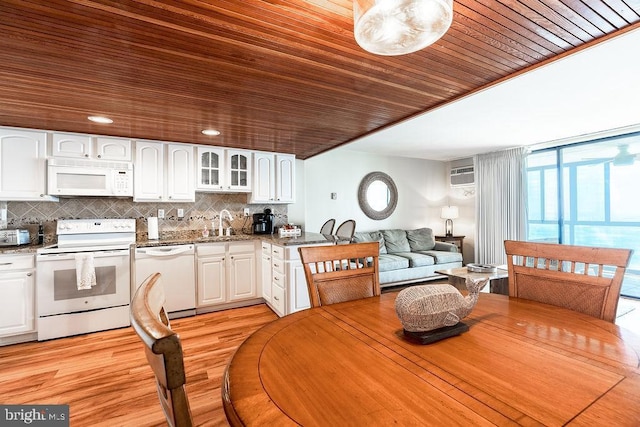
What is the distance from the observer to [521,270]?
1639 mm

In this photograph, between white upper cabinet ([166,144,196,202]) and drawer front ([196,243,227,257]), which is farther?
white upper cabinet ([166,144,196,202])

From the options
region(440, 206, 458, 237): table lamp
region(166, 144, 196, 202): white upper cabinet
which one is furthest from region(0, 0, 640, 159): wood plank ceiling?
region(440, 206, 458, 237): table lamp

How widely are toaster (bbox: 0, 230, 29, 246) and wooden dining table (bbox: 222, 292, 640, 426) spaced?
3449 mm

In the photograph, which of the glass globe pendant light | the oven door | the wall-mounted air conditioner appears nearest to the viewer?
the glass globe pendant light

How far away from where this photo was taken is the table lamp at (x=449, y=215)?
591cm

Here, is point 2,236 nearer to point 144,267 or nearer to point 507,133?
point 144,267

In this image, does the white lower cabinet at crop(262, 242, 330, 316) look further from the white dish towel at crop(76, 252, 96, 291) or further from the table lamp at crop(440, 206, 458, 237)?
the table lamp at crop(440, 206, 458, 237)

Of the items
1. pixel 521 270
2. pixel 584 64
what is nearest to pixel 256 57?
pixel 521 270

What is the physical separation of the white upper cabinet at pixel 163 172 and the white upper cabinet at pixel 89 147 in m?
0.15

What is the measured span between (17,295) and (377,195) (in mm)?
5055

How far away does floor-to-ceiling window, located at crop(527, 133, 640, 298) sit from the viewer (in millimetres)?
4121

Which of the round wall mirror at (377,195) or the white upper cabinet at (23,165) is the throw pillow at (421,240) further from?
the white upper cabinet at (23,165)

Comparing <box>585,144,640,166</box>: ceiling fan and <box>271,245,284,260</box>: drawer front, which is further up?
<box>585,144,640,166</box>: ceiling fan

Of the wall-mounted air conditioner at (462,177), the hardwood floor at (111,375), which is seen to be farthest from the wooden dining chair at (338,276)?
the wall-mounted air conditioner at (462,177)
